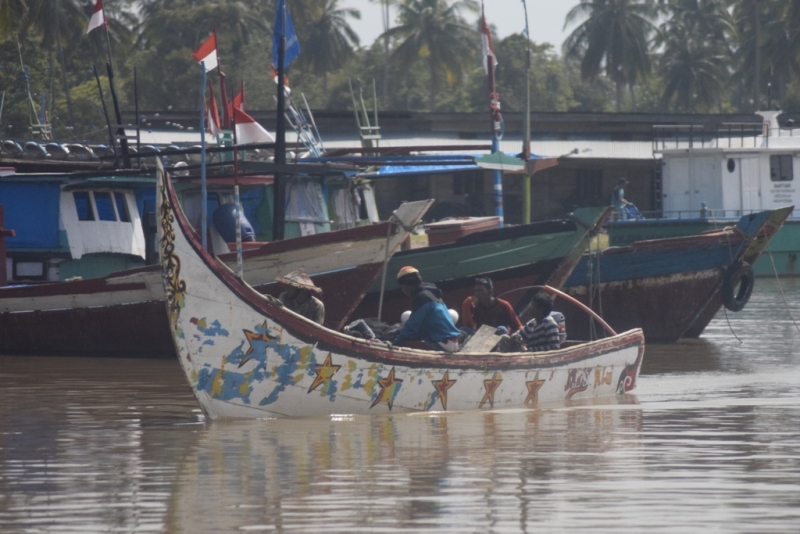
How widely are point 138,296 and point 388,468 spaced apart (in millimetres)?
7761

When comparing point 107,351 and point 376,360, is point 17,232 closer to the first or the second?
point 107,351

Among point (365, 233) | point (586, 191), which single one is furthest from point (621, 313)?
point (586, 191)

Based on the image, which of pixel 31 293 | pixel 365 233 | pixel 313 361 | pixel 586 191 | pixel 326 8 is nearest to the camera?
pixel 313 361

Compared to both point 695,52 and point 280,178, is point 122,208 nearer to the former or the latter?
point 280,178

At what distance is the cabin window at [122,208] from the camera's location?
16625 millimetres

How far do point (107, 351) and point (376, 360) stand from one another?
6.57 metres

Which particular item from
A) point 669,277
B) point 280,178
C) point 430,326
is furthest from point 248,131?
point 669,277

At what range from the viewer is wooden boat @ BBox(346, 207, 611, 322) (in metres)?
16.2

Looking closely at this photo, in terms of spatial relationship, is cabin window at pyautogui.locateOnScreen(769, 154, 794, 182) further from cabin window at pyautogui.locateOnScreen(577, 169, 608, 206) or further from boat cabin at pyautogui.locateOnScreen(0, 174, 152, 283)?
boat cabin at pyautogui.locateOnScreen(0, 174, 152, 283)

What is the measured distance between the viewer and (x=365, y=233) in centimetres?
1466

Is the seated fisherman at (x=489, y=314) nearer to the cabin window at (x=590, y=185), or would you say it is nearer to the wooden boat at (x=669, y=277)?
the wooden boat at (x=669, y=277)

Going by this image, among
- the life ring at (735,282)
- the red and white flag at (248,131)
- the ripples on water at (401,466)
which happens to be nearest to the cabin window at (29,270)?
the red and white flag at (248,131)

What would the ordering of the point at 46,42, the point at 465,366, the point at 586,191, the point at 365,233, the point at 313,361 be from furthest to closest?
the point at 46,42, the point at 586,191, the point at 365,233, the point at 465,366, the point at 313,361

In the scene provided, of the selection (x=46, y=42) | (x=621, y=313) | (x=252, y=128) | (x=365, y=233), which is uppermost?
(x=46, y=42)
